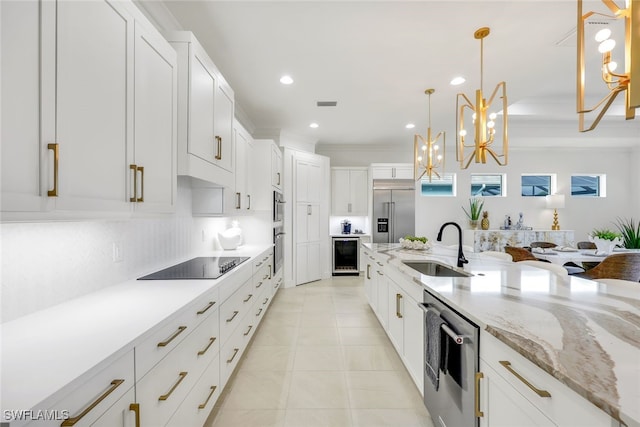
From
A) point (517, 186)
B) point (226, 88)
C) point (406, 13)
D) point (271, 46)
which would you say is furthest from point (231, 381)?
point (517, 186)

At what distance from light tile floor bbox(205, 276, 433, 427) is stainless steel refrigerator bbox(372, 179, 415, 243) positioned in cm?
262

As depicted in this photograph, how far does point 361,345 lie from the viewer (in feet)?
9.20

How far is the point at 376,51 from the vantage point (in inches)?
104

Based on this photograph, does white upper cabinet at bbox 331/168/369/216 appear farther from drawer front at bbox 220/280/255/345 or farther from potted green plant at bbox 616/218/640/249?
potted green plant at bbox 616/218/640/249

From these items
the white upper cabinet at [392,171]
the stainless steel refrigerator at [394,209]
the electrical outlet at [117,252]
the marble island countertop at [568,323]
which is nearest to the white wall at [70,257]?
the electrical outlet at [117,252]

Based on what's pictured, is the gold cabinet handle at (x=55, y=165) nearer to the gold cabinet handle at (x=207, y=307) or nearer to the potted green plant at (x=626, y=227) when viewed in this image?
the gold cabinet handle at (x=207, y=307)

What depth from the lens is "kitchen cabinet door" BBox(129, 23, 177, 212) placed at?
1.39m

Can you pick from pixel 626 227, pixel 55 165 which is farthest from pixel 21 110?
pixel 626 227

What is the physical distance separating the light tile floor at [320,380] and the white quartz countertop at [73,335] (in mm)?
1006

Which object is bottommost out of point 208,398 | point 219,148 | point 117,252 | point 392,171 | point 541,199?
point 208,398

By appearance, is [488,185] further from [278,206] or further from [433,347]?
[433,347]

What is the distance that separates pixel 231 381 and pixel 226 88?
8.16 ft

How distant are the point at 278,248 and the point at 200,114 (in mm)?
2792

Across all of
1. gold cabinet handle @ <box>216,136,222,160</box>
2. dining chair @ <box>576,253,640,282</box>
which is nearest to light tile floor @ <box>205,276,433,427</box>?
gold cabinet handle @ <box>216,136,222,160</box>
